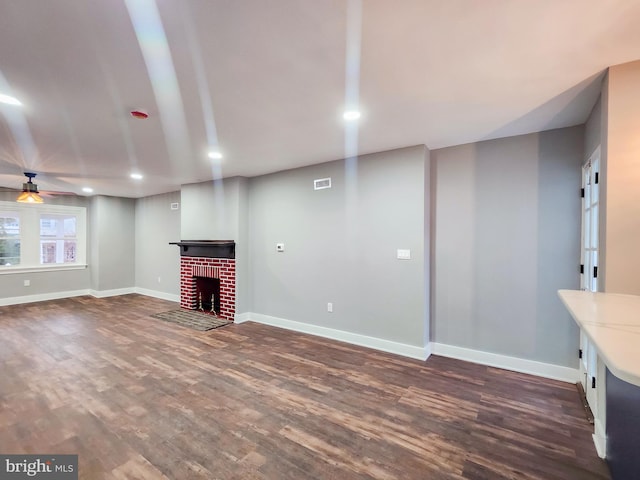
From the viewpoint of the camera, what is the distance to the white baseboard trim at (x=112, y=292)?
7.05 metres

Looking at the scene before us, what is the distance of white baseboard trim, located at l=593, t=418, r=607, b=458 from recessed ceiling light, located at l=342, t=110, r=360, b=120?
111 inches

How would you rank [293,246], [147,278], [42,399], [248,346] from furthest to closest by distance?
1. [147,278]
2. [293,246]
3. [248,346]
4. [42,399]

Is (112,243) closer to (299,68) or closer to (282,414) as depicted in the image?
(282,414)

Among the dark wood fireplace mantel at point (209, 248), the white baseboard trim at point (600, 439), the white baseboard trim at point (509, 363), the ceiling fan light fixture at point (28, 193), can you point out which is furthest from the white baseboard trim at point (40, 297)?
the white baseboard trim at point (600, 439)

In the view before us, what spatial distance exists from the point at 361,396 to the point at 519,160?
283 cm

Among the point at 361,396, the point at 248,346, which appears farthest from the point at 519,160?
the point at 248,346

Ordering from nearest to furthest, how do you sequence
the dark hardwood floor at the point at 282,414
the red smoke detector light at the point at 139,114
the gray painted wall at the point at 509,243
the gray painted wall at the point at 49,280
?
the dark hardwood floor at the point at 282,414
the red smoke detector light at the point at 139,114
the gray painted wall at the point at 509,243
the gray painted wall at the point at 49,280

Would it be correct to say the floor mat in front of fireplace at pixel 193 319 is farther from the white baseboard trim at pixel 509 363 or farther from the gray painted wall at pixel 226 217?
the white baseboard trim at pixel 509 363

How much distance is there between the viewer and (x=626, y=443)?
59.4 inches

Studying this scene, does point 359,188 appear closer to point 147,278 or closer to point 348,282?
point 348,282

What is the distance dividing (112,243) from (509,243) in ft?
26.5

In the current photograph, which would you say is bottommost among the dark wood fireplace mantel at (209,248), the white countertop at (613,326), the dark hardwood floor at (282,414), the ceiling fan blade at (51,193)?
the dark hardwood floor at (282,414)

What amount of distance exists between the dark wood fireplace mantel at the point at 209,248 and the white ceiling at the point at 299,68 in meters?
2.06

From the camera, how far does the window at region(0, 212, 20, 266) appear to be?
6113 millimetres
